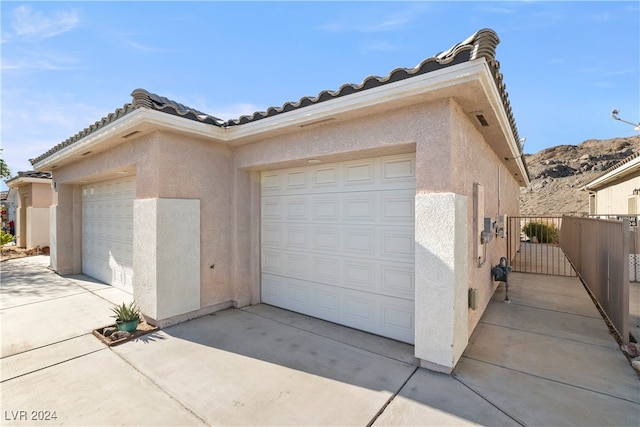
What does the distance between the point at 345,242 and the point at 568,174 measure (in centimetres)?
5550

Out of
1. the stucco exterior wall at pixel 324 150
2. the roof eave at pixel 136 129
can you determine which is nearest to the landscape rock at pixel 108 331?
the stucco exterior wall at pixel 324 150

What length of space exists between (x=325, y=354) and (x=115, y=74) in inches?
306

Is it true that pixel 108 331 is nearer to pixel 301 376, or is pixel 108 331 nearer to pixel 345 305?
pixel 301 376

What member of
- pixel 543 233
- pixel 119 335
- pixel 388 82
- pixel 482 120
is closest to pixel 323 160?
pixel 388 82

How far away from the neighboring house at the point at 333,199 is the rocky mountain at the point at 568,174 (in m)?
41.4

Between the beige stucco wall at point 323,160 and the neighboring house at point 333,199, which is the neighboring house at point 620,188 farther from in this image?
the beige stucco wall at point 323,160

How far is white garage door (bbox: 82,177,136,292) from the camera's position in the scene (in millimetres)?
7555

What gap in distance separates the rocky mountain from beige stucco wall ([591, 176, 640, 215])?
24.8 metres

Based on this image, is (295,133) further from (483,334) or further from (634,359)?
(634,359)

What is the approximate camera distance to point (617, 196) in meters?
13.0

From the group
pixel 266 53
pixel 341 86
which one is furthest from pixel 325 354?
pixel 266 53

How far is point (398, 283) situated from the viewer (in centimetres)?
477

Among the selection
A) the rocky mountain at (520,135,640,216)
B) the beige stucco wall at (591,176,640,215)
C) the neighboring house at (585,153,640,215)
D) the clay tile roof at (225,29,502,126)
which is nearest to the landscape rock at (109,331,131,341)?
the clay tile roof at (225,29,502,126)

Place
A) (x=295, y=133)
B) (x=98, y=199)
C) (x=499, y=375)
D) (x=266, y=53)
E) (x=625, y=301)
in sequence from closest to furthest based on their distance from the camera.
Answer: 1. (x=499, y=375)
2. (x=625, y=301)
3. (x=295, y=133)
4. (x=266, y=53)
5. (x=98, y=199)
